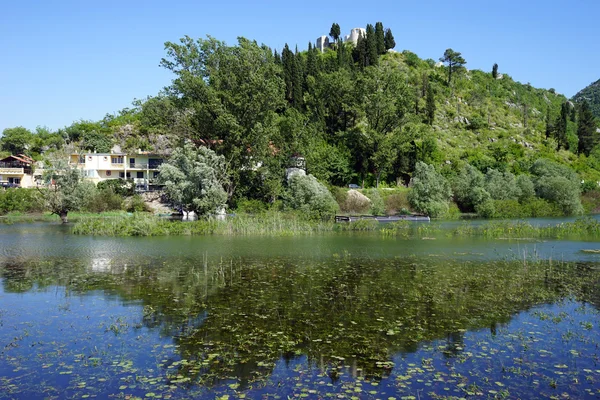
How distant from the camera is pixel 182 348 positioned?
39.4 ft

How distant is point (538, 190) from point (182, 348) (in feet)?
216

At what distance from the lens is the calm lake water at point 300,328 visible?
9.98 meters

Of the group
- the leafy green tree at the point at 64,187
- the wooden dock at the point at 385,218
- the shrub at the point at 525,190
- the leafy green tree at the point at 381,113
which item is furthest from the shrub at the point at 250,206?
the shrub at the point at 525,190

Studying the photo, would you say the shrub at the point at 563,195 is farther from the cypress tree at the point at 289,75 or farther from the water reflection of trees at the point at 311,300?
the cypress tree at the point at 289,75

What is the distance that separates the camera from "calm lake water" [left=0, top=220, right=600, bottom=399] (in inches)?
393

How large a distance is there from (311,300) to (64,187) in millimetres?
42792

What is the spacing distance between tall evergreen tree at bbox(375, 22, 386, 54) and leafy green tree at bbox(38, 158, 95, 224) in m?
91.4

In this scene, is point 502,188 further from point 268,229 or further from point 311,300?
point 311,300

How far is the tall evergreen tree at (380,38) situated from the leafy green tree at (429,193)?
2729 inches

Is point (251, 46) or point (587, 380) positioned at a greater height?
point (251, 46)

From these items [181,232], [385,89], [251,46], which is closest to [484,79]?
[385,89]

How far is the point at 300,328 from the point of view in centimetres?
1366

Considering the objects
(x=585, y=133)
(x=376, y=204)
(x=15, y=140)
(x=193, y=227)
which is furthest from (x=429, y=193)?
(x=15, y=140)

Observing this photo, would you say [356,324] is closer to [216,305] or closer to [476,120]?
[216,305]
